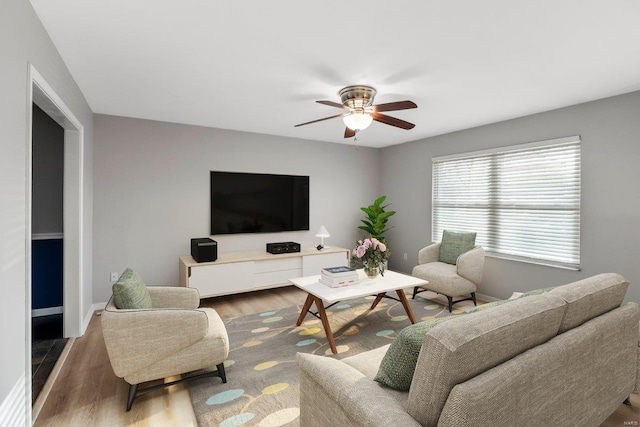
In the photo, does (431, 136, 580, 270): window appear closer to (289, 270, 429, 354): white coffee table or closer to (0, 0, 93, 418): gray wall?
(289, 270, 429, 354): white coffee table

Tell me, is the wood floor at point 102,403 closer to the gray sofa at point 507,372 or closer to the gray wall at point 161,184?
the gray sofa at point 507,372

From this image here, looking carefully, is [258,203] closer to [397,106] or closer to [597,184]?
[397,106]

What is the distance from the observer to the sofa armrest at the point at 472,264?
12.5 ft

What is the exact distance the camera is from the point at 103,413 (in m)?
1.96

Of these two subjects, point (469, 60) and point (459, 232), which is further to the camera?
point (459, 232)

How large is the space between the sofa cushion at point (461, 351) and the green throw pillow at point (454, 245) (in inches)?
121

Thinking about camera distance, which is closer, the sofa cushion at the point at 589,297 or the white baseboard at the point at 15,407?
the white baseboard at the point at 15,407

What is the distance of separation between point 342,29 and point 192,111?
7.72 ft

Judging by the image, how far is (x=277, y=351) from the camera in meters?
2.74

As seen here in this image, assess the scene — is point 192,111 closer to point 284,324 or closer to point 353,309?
point 284,324

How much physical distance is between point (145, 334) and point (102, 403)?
0.58 meters

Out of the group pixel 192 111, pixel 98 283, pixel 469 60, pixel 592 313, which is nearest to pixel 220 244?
pixel 98 283

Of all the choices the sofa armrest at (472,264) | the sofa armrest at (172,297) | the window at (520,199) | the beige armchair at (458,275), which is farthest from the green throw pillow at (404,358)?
the window at (520,199)

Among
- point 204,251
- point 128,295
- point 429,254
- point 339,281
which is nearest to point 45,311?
point 204,251
